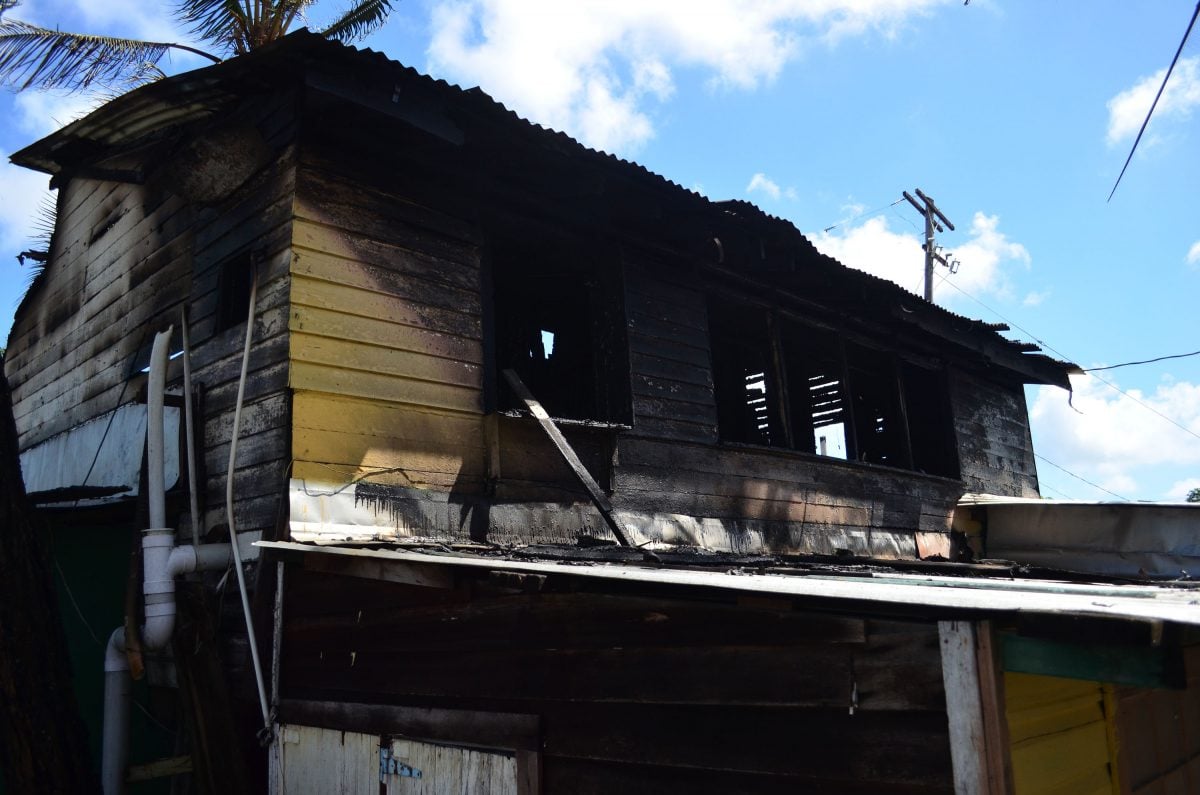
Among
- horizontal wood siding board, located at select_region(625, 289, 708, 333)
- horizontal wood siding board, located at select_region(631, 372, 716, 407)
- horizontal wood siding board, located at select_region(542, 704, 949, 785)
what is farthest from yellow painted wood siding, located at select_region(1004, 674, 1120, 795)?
horizontal wood siding board, located at select_region(625, 289, 708, 333)

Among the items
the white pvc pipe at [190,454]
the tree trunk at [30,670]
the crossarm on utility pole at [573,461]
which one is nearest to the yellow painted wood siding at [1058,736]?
the crossarm on utility pole at [573,461]

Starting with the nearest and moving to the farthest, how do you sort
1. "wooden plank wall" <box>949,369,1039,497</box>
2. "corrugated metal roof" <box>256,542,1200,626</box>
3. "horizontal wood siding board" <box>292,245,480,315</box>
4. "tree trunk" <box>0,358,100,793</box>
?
"corrugated metal roof" <box>256,542,1200,626</box>, "tree trunk" <box>0,358,100,793</box>, "horizontal wood siding board" <box>292,245,480,315</box>, "wooden plank wall" <box>949,369,1039,497</box>

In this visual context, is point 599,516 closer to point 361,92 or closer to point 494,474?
point 494,474

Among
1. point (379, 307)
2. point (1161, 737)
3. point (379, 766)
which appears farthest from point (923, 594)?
point (379, 307)

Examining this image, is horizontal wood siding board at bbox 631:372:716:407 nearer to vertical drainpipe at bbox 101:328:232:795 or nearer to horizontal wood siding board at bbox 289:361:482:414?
horizontal wood siding board at bbox 289:361:482:414

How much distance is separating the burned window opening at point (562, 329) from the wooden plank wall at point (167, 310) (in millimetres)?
2072

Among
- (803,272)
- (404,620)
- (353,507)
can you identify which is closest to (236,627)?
(353,507)

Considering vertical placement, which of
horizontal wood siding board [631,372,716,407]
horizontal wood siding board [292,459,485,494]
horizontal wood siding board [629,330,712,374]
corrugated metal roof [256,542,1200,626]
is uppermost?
horizontal wood siding board [629,330,712,374]

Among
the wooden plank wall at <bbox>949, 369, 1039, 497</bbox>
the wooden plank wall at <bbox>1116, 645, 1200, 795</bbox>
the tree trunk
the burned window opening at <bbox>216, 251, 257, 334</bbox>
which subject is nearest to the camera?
the wooden plank wall at <bbox>1116, 645, 1200, 795</bbox>

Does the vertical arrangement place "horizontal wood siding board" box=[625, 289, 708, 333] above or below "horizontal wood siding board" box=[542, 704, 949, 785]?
above

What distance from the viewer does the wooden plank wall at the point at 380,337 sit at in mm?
5676

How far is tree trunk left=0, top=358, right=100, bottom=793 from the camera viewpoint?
5230 millimetres

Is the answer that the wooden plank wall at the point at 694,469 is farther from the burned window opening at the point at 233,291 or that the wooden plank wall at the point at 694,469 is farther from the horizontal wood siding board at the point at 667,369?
the burned window opening at the point at 233,291

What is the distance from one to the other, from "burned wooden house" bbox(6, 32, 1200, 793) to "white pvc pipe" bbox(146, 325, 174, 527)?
0.11 ft
